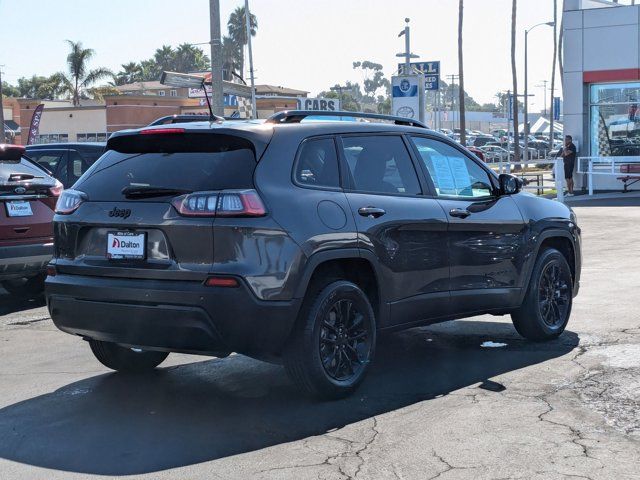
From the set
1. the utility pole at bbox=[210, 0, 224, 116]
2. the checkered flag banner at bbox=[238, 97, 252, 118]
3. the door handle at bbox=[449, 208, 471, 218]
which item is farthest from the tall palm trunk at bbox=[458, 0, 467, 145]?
the door handle at bbox=[449, 208, 471, 218]

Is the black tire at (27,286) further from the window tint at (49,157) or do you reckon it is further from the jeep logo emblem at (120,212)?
the jeep logo emblem at (120,212)

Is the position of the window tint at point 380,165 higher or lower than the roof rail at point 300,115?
lower

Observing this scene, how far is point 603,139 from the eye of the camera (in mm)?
31500

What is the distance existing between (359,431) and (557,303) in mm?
3240

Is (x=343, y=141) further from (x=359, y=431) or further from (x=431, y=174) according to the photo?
(x=359, y=431)

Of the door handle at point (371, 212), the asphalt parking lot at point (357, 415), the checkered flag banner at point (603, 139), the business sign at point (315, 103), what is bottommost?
the asphalt parking lot at point (357, 415)

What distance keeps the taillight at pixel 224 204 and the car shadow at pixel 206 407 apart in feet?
4.01

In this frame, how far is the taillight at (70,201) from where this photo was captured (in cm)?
625

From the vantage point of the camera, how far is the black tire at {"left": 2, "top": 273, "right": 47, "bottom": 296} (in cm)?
1109

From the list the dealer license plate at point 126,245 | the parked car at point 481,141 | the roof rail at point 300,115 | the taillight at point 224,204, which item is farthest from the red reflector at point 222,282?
the parked car at point 481,141

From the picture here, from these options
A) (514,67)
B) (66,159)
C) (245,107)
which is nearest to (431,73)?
(245,107)

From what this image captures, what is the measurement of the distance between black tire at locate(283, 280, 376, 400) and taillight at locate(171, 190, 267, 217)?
2.25ft

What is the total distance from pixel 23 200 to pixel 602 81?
82.2 ft

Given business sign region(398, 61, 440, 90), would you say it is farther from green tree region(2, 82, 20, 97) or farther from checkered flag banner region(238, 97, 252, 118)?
green tree region(2, 82, 20, 97)
